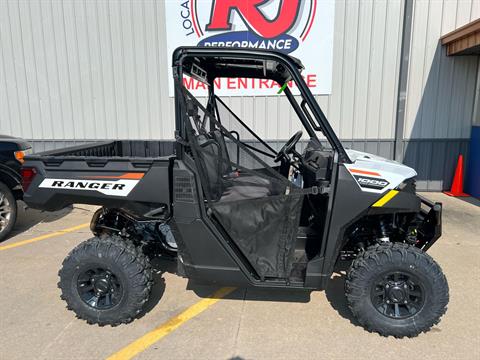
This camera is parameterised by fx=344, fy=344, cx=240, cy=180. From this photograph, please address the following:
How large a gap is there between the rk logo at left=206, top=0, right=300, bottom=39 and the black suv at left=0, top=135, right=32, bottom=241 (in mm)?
4304

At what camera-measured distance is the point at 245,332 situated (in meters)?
2.62

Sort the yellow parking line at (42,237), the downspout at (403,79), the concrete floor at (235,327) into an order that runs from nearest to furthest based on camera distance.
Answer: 1. the concrete floor at (235,327)
2. the yellow parking line at (42,237)
3. the downspout at (403,79)

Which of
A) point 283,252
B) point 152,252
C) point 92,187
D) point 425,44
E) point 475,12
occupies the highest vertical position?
point 475,12

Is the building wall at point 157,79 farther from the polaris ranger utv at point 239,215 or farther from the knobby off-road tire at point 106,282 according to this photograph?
the knobby off-road tire at point 106,282

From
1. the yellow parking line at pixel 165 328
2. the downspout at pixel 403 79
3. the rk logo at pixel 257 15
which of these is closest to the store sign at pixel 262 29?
the rk logo at pixel 257 15

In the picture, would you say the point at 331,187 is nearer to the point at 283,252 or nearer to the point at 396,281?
the point at 283,252

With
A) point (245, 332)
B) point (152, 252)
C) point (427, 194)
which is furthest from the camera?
point (427, 194)

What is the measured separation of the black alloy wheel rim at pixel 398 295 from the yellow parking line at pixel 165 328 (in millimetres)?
1336

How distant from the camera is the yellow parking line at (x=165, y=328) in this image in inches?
94.8

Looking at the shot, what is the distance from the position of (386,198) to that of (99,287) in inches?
89.2

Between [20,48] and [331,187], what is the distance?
758 centimetres

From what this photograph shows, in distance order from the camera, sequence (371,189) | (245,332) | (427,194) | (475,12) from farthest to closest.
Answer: (427,194), (475,12), (245,332), (371,189)

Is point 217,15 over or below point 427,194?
over

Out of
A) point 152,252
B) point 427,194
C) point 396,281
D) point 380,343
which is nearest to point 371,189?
point 396,281
